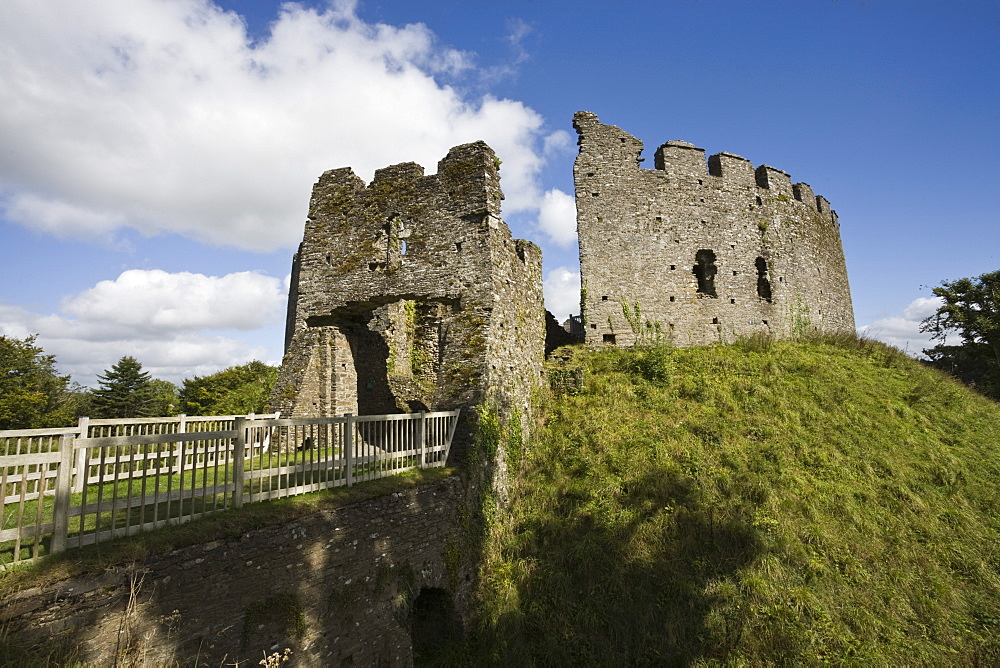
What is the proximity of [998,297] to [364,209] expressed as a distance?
2830 centimetres

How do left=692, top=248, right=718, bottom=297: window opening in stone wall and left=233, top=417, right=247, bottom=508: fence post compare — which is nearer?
left=233, top=417, right=247, bottom=508: fence post

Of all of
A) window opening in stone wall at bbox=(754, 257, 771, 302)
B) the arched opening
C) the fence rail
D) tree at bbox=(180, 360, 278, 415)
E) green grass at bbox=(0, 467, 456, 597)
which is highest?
window opening in stone wall at bbox=(754, 257, 771, 302)

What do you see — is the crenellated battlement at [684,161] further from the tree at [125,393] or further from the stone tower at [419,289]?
the tree at [125,393]

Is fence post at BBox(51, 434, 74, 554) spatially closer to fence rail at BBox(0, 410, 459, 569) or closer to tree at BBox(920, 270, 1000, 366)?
fence rail at BBox(0, 410, 459, 569)

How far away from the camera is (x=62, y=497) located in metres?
4.28

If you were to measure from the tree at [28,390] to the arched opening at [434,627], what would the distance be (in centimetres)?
3173

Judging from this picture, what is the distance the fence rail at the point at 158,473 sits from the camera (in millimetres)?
4312

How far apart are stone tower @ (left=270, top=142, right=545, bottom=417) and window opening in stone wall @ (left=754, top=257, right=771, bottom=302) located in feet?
37.2

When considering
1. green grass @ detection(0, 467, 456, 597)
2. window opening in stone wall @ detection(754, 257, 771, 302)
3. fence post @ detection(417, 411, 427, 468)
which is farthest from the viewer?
window opening in stone wall @ detection(754, 257, 771, 302)

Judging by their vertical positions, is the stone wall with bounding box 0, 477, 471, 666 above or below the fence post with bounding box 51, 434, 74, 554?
below

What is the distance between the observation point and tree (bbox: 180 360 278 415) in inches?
1303

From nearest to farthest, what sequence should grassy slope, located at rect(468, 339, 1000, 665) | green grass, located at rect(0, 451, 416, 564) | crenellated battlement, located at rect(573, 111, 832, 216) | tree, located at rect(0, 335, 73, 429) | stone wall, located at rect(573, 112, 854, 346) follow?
1. green grass, located at rect(0, 451, 416, 564)
2. grassy slope, located at rect(468, 339, 1000, 665)
3. stone wall, located at rect(573, 112, 854, 346)
4. crenellated battlement, located at rect(573, 111, 832, 216)
5. tree, located at rect(0, 335, 73, 429)

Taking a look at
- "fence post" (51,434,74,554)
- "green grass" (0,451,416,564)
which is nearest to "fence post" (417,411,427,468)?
"green grass" (0,451,416,564)

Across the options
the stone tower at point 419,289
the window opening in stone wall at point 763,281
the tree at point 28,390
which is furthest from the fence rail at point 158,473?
the tree at point 28,390
